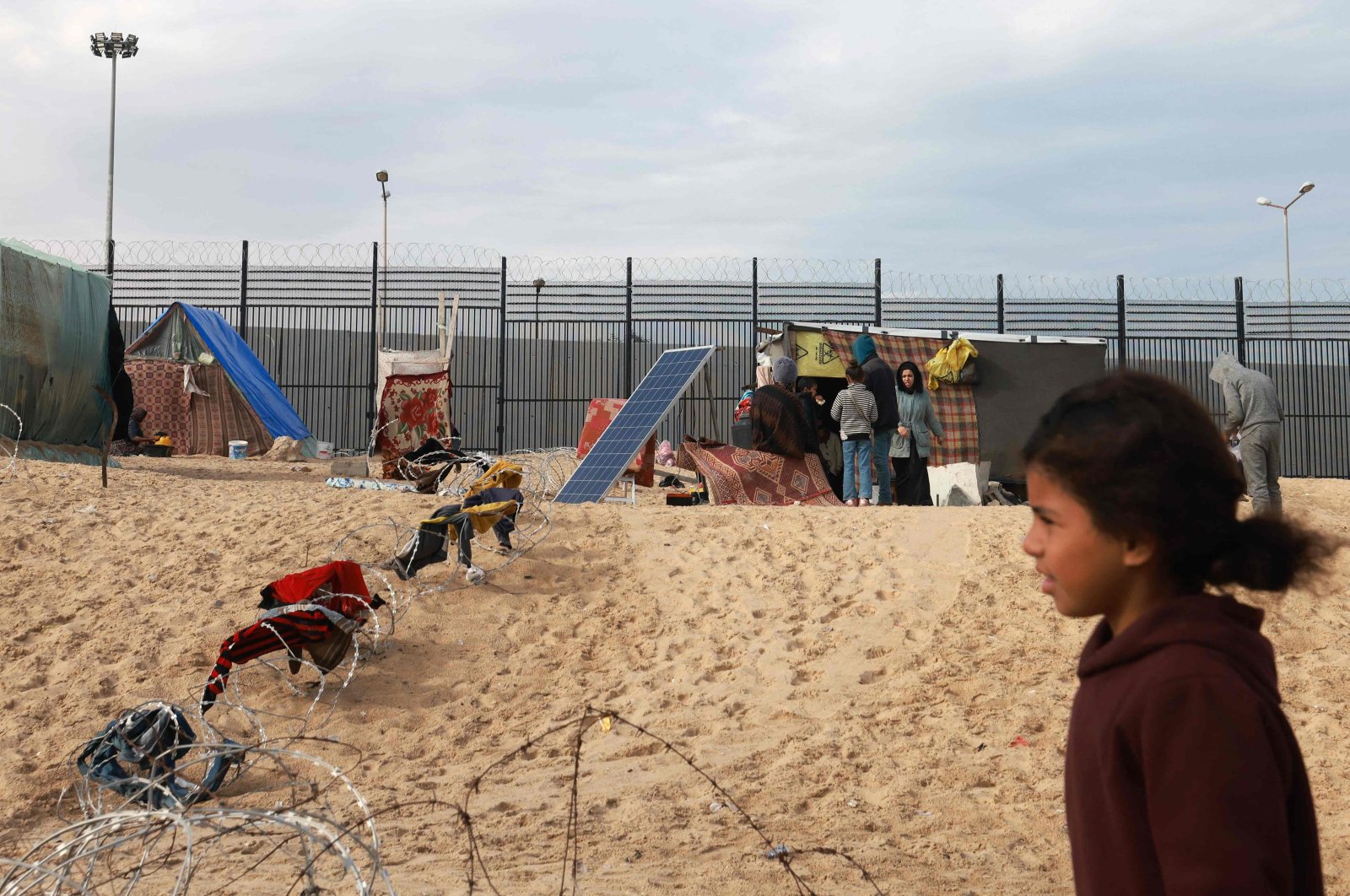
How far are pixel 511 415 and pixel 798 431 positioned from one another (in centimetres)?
920

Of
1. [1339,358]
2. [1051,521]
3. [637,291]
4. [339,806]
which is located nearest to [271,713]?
[339,806]

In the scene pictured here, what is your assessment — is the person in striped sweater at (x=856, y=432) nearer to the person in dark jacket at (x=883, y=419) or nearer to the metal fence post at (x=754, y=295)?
the person in dark jacket at (x=883, y=419)

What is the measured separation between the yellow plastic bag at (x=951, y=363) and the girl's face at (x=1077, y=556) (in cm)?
1074

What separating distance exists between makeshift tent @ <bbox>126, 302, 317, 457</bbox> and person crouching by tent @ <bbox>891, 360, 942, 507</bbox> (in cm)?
976

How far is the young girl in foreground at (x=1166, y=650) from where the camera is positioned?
122 centimetres

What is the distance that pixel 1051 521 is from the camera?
146 cm

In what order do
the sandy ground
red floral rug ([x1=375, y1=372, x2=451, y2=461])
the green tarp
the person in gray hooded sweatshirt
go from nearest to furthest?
the sandy ground, the person in gray hooded sweatshirt, the green tarp, red floral rug ([x1=375, y1=372, x2=451, y2=461])

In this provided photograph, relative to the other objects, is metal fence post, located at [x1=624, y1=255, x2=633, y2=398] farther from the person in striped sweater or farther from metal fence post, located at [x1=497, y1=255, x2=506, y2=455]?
the person in striped sweater

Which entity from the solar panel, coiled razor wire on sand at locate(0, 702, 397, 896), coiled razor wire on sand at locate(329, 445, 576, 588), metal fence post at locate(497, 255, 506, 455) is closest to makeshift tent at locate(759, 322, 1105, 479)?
the solar panel

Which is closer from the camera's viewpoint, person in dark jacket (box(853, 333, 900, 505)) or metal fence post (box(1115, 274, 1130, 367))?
person in dark jacket (box(853, 333, 900, 505))

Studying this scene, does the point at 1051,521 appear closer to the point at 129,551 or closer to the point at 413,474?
the point at 129,551

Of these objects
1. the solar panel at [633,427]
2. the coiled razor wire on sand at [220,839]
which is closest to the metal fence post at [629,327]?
the solar panel at [633,427]

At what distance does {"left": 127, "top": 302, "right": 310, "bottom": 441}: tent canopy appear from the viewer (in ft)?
54.0

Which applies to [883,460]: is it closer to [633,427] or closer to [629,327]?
[633,427]
